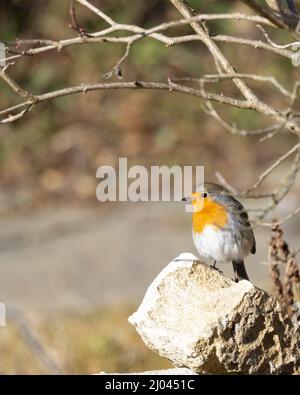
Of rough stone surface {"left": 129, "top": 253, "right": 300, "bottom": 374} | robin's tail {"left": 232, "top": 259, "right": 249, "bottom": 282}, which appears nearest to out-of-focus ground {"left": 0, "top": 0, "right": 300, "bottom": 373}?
robin's tail {"left": 232, "top": 259, "right": 249, "bottom": 282}

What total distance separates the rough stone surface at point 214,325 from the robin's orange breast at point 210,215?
1.08 metres

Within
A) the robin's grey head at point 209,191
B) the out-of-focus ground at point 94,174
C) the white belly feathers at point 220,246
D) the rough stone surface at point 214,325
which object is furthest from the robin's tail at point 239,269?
the rough stone surface at point 214,325

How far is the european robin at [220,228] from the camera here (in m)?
5.29

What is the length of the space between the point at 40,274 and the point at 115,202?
1.72m

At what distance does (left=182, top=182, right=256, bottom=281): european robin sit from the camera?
529cm

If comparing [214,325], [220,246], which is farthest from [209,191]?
[214,325]

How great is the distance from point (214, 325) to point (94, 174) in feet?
21.0

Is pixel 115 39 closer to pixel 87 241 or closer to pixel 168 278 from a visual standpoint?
pixel 168 278

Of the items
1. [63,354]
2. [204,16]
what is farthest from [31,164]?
[204,16]

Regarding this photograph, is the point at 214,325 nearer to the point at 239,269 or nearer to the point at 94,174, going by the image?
the point at 239,269

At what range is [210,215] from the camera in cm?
536

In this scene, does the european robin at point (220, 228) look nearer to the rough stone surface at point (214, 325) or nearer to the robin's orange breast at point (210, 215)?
the robin's orange breast at point (210, 215)

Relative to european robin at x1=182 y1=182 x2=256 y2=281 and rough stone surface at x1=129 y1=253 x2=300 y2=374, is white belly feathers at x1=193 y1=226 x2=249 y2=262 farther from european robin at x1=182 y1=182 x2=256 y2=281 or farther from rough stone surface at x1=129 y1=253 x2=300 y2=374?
rough stone surface at x1=129 y1=253 x2=300 y2=374

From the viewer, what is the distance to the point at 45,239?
9141 millimetres
